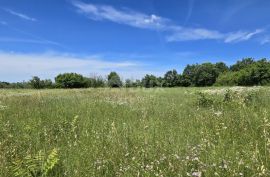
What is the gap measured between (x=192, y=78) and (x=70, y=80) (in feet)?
181

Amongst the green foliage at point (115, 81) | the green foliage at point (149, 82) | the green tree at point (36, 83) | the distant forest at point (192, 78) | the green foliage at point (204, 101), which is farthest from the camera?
the green tree at point (36, 83)

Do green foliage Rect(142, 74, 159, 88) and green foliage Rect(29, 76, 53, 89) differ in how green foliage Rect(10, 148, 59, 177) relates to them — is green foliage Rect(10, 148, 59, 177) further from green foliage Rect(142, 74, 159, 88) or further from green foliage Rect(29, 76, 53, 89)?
green foliage Rect(29, 76, 53, 89)

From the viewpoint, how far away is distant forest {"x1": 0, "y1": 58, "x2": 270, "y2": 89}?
54.5 meters

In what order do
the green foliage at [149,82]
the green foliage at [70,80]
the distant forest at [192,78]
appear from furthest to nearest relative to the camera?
1. the green foliage at [70,80]
2. the distant forest at [192,78]
3. the green foliage at [149,82]

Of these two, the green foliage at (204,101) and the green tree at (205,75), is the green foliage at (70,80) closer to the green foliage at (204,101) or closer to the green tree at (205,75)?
the green tree at (205,75)

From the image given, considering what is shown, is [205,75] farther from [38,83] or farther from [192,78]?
[38,83]

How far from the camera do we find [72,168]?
14.2ft

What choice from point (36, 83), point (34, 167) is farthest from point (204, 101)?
point (36, 83)

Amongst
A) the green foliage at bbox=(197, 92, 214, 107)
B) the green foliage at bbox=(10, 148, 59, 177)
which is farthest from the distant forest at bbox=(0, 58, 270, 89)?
the green foliage at bbox=(10, 148, 59, 177)

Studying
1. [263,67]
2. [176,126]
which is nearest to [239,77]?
[263,67]

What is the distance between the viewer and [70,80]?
349ft

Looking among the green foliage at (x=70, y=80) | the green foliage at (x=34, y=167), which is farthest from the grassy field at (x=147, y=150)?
the green foliage at (x=70, y=80)

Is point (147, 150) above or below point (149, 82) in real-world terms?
below

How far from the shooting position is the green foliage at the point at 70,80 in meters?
103
